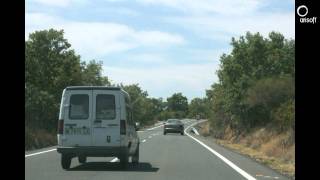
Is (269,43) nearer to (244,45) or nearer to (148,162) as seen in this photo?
(244,45)

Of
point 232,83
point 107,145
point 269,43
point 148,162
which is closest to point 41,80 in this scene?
point 232,83

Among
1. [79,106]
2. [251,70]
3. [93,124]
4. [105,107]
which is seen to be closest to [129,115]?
[105,107]

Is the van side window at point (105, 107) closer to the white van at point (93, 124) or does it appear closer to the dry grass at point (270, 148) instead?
the white van at point (93, 124)

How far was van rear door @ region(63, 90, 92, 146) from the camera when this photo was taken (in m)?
19.2

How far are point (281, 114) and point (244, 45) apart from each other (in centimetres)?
1530

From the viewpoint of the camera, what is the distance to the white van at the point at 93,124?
19.1 m

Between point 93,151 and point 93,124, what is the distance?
0.79 meters

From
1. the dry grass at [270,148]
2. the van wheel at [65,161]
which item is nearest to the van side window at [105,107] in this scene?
the van wheel at [65,161]

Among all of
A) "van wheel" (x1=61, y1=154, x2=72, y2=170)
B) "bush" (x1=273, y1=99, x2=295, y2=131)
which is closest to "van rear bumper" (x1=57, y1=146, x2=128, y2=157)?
"van wheel" (x1=61, y1=154, x2=72, y2=170)

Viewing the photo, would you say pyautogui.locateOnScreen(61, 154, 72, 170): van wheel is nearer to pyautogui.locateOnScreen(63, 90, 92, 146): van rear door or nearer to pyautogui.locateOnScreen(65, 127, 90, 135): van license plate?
pyautogui.locateOnScreen(63, 90, 92, 146): van rear door

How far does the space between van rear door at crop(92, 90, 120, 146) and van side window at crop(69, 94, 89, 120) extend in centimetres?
24

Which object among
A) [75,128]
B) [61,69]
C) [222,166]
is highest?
[61,69]

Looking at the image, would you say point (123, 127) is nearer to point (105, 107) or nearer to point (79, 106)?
point (105, 107)

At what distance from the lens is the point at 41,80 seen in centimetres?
4969
